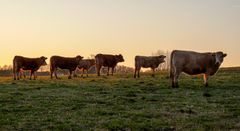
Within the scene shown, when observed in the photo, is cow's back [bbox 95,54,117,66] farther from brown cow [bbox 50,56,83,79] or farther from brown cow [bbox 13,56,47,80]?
brown cow [bbox 13,56,47,80]

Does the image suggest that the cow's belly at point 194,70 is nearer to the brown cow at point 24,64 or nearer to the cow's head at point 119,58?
the brown cow at point 24,64

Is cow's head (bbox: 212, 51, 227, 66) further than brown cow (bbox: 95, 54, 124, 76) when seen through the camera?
No

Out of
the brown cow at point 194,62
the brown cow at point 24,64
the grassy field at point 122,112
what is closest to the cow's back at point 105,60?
the brown cow at point 24,64

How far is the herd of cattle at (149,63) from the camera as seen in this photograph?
29047 millimetres

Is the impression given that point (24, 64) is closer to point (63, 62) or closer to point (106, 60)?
point (63, 62)

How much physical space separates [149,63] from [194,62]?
18.3 meters

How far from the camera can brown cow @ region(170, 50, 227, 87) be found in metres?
28.9

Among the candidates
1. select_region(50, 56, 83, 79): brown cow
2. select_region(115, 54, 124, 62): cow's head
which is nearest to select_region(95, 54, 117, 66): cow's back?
select_region(115, 54, 124, 62): cow's head

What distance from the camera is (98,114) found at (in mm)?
15648

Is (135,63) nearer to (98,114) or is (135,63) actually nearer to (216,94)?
(216,94)

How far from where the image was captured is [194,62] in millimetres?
29406

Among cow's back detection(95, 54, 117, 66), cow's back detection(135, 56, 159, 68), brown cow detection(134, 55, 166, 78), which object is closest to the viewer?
brown cow detection(134, 55, 166, 78)

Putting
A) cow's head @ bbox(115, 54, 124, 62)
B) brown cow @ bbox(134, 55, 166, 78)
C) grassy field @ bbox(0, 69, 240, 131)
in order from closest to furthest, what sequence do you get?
grassy field @ bbox(0, 69, 240, 131) → brown cow @ bbox(134, 55, 166, 78) → cow's head @ bbox(115, 54, 124, 62)

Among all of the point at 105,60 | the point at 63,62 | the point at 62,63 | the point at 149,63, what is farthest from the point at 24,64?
the point at 149,63
